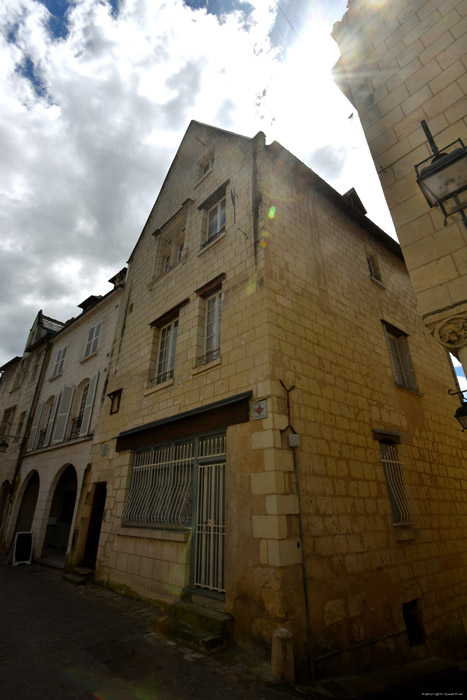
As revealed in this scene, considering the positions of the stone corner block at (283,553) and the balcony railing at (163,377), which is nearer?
the stone corner block at (283,553)

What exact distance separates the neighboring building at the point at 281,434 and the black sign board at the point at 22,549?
3485 mm

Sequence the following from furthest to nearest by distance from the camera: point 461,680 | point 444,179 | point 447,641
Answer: point 447,641
point 461,680
point 444,179

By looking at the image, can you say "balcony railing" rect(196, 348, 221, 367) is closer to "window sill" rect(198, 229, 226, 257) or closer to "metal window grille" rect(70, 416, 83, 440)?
"window sill" rect(198, 229, 226, 257)

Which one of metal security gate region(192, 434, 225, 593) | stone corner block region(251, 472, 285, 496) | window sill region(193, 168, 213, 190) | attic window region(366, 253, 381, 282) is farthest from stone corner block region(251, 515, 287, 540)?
window sill region(193, 168, 213, 190)

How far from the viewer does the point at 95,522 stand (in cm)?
833

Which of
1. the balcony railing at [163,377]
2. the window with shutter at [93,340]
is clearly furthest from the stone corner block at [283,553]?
the window with shutter at [93,340]

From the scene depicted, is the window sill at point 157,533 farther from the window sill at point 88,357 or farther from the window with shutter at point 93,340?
the window with shutter at point 93,340

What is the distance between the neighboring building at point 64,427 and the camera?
10047mm

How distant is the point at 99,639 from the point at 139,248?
9.23 metres

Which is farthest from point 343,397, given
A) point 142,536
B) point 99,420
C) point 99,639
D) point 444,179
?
point 99,420

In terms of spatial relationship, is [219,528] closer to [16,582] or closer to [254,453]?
[254,453]

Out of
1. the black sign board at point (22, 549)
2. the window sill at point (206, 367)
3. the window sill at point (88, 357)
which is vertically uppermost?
the window sill at point (88, 357)

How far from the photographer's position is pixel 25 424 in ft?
46.0

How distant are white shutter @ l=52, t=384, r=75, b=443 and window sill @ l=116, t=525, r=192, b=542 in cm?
552
